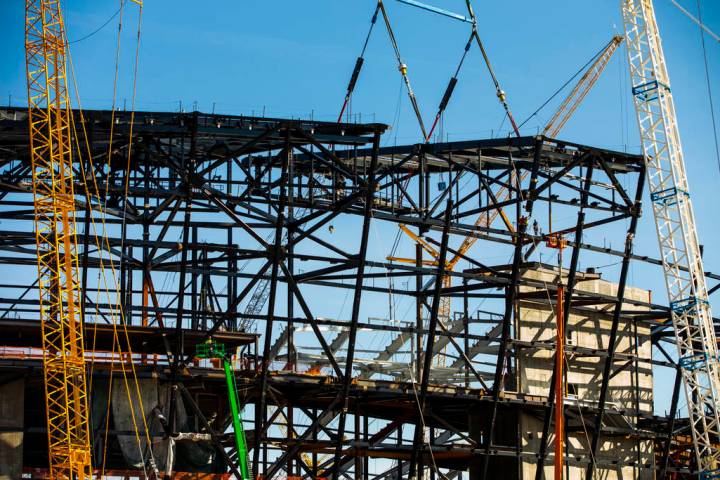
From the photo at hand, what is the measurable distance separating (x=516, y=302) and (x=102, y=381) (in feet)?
90.3

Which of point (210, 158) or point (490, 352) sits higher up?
→ point (210, 158)

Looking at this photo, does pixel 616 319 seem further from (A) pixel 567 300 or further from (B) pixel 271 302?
(B) pixel 271 302

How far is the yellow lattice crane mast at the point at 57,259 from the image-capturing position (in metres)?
72.6

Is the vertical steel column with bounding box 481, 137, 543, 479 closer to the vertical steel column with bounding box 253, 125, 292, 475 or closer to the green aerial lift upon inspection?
the vertical steel column with bounding box 253, 125, 292, 475

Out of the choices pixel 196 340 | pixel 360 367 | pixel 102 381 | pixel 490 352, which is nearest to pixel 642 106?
pixel 490 352

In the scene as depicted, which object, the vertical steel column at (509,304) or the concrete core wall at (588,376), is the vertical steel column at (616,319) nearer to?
the concrete core wall at (588,376)

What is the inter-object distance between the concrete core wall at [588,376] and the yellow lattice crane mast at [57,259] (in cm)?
2882

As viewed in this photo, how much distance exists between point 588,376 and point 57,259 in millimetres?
37556

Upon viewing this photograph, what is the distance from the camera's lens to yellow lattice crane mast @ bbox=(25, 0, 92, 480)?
238 ft

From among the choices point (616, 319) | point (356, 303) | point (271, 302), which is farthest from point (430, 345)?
point (616, 319)

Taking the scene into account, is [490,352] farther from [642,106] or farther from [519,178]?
[642,106]

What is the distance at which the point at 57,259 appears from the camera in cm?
7312

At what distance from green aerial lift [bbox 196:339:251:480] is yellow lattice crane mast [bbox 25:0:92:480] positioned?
711 centimetres

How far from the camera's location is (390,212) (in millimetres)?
86125
